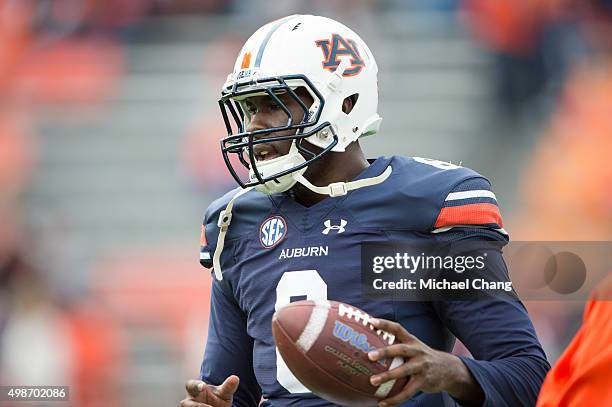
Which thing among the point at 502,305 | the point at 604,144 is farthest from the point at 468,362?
the point at 604,144

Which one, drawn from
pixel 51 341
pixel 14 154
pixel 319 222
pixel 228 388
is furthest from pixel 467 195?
pixel 14 154

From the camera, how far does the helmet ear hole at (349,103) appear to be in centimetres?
250

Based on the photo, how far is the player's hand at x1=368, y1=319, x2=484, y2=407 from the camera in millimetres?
1925

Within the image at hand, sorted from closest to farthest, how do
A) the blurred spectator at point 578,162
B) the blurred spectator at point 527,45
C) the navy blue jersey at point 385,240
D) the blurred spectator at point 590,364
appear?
the blurred spectator at point 590,364 → the navy blue jersey at point 385,240 → the blurred spectator at point 578,162 → the blurred spectator at point 527,45

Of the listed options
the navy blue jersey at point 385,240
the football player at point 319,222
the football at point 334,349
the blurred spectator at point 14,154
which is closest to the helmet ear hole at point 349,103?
the football player at point 319,222

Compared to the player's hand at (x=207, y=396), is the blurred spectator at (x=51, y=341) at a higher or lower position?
lower

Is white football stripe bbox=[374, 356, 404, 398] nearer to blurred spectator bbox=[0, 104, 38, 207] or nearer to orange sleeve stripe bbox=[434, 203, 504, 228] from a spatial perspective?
orange sleeve stripe bbox=[434, 203, 504, 228]

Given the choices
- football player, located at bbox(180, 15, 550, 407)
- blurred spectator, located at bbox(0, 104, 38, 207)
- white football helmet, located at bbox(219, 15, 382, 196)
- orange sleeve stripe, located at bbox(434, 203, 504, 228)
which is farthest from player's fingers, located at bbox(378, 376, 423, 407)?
blurred spectator, located at bbox(0, 104, 38, 207)

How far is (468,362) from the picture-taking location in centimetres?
210

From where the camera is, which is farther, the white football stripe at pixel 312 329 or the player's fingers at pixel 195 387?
the player's fingers at pixel 195 387

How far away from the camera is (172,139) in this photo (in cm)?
691

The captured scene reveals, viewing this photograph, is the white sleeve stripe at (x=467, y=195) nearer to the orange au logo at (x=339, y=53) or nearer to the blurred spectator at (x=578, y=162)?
the orange au logo at (x=339, y=53)

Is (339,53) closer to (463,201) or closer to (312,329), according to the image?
(463,201)

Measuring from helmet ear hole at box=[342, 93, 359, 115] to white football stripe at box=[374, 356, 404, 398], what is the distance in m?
0.74
